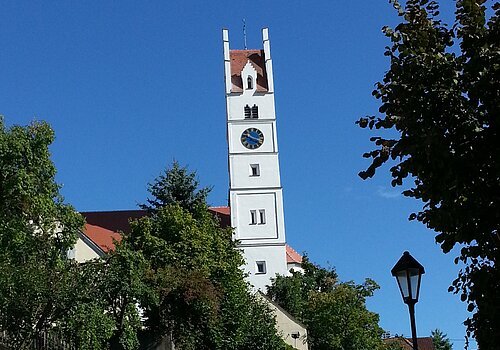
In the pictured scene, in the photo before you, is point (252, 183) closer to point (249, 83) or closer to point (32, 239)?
point (249, 83)

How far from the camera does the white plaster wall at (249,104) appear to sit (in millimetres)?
62438

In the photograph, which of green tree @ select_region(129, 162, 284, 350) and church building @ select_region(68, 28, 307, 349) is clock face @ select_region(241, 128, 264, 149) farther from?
green tree @ select_region(129, 162, 284, 350)

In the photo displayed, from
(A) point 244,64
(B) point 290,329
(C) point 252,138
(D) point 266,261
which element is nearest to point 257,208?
(D) point 266,261

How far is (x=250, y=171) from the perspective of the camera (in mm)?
60594

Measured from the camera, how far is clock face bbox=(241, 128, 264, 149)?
2422 inches

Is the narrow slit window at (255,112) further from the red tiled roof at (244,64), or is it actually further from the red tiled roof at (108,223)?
the red tiled roof at (108,223)

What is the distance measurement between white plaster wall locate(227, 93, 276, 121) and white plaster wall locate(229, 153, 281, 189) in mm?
3558

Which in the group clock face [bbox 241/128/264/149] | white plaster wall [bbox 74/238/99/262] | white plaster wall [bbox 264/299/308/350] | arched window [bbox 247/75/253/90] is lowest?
white plaster wall [bbox 264/299/308/350]

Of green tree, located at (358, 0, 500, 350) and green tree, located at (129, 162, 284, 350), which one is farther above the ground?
green tree, located at (129, 162, 284, 350)

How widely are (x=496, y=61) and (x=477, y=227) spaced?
1670mm

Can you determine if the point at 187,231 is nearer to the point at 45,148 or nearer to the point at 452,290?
the point at 45,148

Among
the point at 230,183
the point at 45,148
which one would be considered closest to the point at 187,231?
the point at 45,148

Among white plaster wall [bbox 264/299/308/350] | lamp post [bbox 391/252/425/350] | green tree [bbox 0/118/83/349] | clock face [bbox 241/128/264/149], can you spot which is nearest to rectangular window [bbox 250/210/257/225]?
clock face [bbox 241/128/264/149]

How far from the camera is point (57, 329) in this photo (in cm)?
2341
